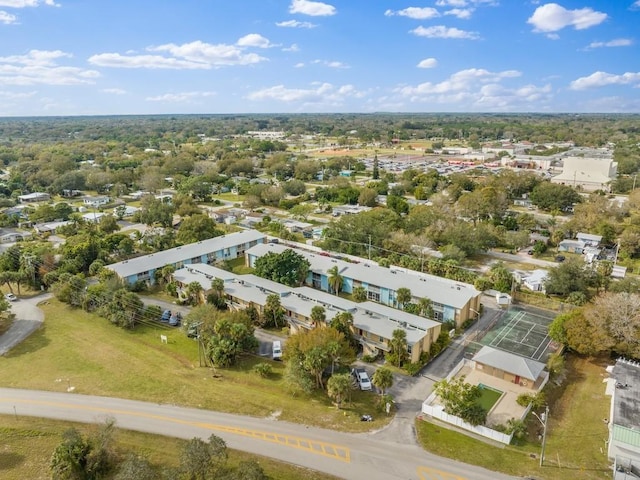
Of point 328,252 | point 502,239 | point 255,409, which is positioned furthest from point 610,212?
point 255,409

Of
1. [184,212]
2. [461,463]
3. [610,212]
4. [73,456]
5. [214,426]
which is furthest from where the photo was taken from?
[184,212]

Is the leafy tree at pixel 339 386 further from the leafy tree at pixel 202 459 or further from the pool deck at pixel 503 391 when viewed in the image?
the pool deck at pixel 503 391

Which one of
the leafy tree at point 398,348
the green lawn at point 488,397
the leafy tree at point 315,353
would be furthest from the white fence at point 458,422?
the leafy tree at point 315,353

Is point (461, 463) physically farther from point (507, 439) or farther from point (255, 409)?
point (255, 409)

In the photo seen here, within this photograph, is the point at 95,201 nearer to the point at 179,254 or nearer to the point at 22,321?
the point at 179,254

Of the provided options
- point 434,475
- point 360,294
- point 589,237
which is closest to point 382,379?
point 434,475

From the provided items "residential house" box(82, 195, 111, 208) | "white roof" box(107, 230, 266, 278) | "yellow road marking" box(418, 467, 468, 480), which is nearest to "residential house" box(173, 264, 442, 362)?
"white roof" box(107, 230, 266, 278)
